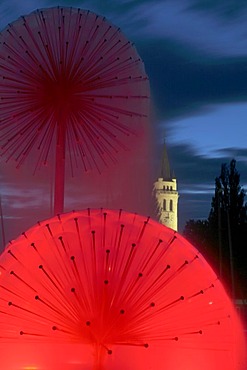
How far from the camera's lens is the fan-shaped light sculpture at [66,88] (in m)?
10.9

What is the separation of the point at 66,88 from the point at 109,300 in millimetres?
4302

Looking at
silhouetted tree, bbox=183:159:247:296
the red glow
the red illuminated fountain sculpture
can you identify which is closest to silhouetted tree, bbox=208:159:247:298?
silhouetted tree, bbox=183:159:247:296

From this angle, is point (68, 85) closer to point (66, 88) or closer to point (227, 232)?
point (66, 88)

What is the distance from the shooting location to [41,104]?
11.0 meters

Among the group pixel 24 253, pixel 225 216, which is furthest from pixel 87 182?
pixel 225 216

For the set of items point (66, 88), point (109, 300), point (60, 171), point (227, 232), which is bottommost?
point (109, 300)

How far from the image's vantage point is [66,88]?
1092 centimetres

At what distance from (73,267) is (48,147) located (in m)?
3.76

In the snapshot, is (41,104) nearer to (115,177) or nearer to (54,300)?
(115,177)

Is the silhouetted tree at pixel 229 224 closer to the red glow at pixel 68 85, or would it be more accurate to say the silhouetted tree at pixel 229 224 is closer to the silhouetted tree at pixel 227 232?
the silhouetted tree at pixel 227 232

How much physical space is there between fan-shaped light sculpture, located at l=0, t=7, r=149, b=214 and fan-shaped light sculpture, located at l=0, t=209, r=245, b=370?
256 cm

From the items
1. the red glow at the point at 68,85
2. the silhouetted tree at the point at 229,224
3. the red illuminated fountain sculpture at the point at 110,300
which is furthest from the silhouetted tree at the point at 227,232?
the red illuminated fountain sculpture at the point at 110,300

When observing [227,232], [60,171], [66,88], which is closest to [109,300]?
[60,171]

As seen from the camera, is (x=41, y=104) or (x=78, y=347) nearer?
(x=78, y=347)
